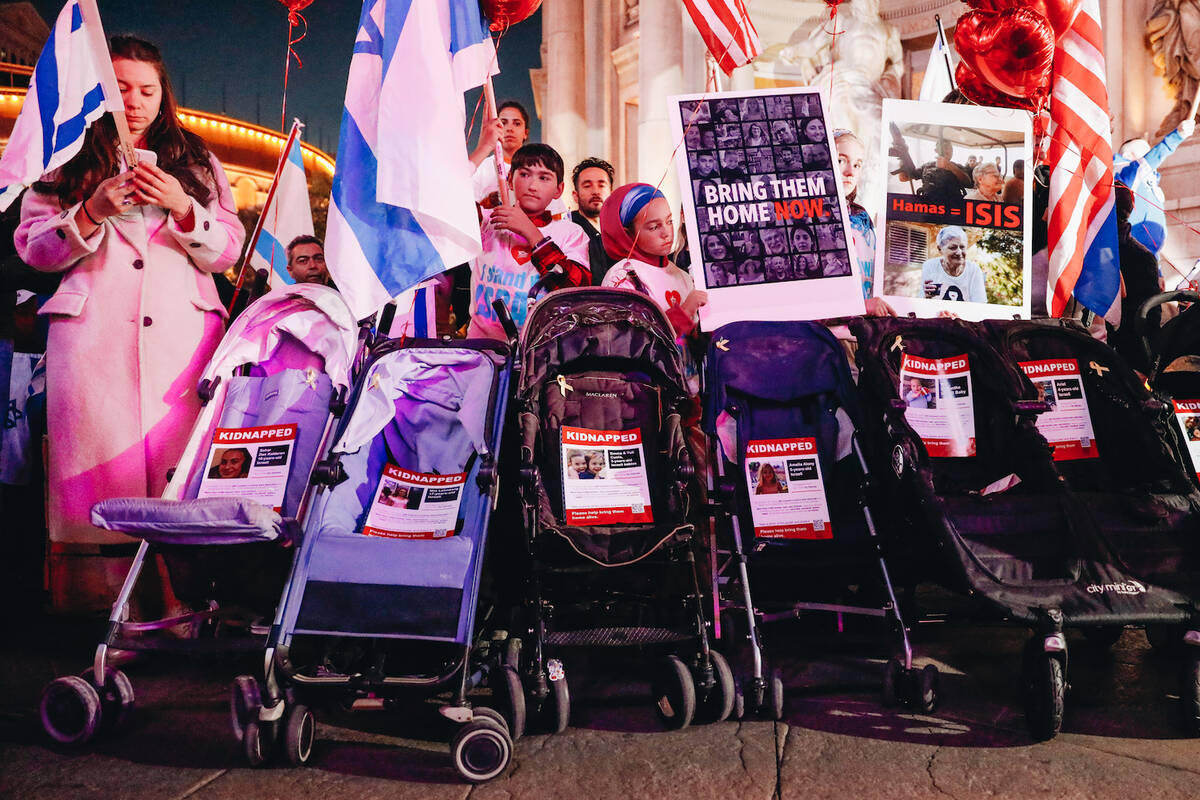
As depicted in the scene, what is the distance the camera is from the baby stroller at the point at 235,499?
91.6 inches

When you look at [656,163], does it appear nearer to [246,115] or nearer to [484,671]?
[246,115]

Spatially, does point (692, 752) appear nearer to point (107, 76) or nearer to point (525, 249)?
point (525, 249)

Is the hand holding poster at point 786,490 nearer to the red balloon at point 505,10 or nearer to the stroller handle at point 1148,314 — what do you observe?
the stroller handle at point 1148,314

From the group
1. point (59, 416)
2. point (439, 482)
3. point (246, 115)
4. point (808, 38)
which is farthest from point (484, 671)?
point (246, 115)

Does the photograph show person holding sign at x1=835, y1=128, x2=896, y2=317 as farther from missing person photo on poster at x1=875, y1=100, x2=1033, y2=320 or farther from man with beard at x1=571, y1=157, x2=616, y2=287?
man with beard at x1=571, y1=157, x2=616, y2=287

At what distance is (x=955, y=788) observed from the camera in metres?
2.10

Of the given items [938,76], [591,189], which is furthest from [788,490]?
[938,76]

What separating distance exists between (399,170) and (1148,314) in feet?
11.0

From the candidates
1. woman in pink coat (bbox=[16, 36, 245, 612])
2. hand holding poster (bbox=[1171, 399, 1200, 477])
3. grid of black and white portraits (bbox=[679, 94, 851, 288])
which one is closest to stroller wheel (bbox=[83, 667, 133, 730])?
woman in pink coat (bbox=[16, 36, 245, 612])

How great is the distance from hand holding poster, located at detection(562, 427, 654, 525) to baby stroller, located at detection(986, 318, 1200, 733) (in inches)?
57.9

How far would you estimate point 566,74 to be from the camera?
18328mm

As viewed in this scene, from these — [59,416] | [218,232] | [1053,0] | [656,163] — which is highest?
[656,163]

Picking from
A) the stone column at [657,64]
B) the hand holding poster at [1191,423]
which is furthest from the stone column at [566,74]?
the hand holding poster at [1191,423]

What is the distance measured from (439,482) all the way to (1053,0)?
3.85m
